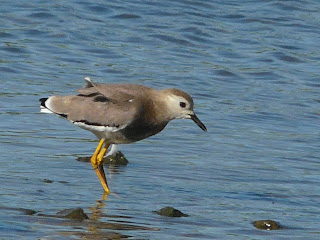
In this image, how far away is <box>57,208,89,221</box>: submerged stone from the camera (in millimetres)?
7398

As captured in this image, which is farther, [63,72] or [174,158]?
[63,72]

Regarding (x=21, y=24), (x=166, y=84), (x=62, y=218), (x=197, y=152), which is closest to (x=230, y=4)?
(x=21, y=24)

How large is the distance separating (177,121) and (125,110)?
3.11 meters

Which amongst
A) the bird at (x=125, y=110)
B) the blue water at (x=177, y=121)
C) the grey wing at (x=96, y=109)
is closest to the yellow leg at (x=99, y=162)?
the bird at (x=125, y=110)

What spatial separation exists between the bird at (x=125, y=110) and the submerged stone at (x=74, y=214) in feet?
3.97

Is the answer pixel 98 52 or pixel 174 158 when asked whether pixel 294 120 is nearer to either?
pixel 174 158

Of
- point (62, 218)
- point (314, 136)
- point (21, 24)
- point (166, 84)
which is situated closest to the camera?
point (62, 218)

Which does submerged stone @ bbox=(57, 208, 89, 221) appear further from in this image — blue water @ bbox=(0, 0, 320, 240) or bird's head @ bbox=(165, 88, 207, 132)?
bird's head @ bbox=(165, 88, 207, 132)

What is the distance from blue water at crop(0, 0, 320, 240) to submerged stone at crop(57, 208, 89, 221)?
0.12 metres

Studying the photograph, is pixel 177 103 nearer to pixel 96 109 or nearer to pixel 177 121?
pixel 96 109

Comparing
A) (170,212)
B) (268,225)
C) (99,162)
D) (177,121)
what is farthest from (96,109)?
(177,121)

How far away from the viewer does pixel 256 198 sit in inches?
342

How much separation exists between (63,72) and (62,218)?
6684mm

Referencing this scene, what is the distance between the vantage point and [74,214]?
7418 mm
